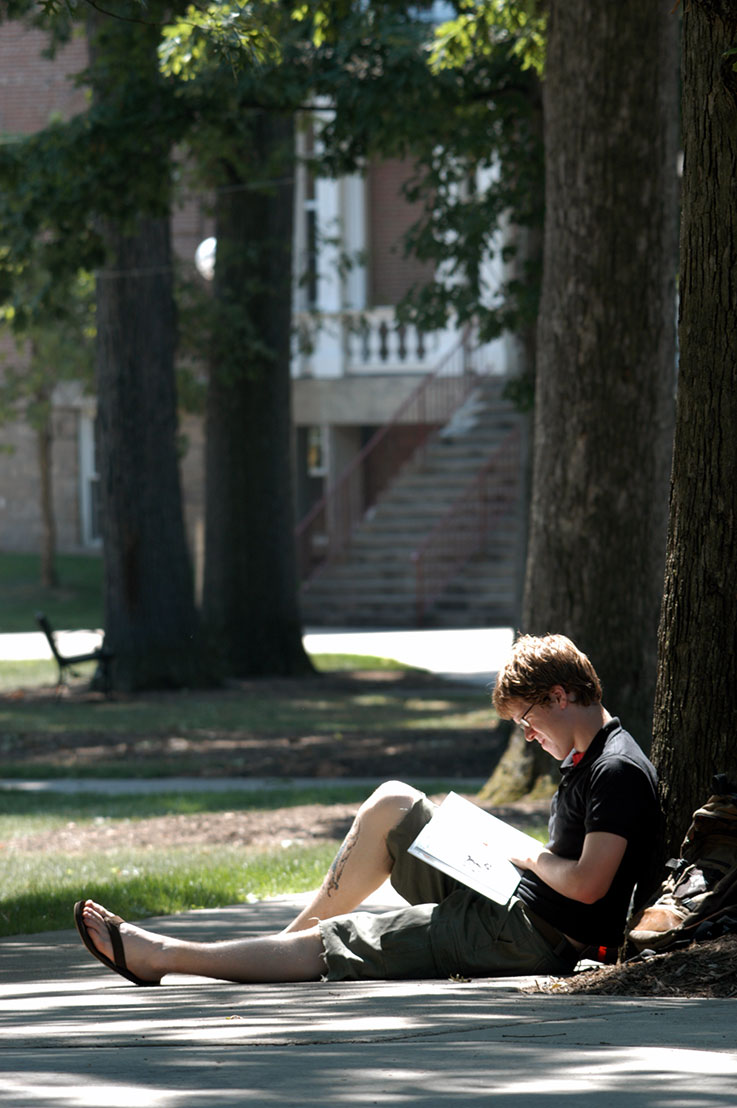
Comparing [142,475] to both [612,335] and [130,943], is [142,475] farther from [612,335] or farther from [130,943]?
[130,943]

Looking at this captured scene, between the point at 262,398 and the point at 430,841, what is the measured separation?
54.4 feet

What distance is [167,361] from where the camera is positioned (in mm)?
20109

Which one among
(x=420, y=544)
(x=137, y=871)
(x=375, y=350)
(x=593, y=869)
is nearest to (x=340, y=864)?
(x=593, y=869)

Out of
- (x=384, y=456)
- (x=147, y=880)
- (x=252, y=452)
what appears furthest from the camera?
(x=384, y=456)

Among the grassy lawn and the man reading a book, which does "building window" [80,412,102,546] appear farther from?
the man reading a book

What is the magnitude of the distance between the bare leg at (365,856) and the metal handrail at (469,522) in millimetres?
22853

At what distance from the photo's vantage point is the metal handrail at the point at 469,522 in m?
29.2

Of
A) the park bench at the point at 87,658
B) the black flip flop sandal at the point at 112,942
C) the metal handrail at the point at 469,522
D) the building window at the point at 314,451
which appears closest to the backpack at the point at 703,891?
the black flip flop sandal at the point at 112,942

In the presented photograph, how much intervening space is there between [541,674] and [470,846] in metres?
0.58

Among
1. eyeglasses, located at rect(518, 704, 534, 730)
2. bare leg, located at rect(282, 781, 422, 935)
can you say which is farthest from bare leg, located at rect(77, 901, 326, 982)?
eyeglasses, located at rect(518, 704, 534, 730)

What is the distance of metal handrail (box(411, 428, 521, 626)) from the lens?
95.9 feet

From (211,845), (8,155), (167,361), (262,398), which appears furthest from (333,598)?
(211,845)

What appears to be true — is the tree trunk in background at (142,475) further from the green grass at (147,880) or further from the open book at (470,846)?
the open book at (470,846)

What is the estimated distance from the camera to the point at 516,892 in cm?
566
